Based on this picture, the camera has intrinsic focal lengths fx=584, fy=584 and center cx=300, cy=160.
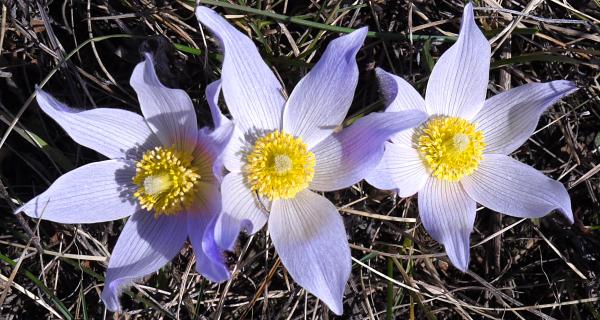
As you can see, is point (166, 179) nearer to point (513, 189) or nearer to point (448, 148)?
point (448, 148)

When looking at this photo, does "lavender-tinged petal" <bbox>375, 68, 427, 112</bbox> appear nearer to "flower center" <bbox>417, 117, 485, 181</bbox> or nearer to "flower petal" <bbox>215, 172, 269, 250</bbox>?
"flower center" <bbox>417, 117, 485, 181</bbox>

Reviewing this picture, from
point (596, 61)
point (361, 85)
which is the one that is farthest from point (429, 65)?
point (596, 61)

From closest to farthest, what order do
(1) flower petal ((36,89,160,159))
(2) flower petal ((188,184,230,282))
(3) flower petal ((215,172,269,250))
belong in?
1. (2) flower petal ((188,184,230,282))
2. (3) flower petal ((215,172,269,250))
3. (1) flower petal ((36,89,160,159))

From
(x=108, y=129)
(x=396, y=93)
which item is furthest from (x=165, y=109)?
(x=396, y=93)

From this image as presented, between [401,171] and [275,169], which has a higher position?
[275,169]

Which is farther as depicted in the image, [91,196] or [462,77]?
[462,77]

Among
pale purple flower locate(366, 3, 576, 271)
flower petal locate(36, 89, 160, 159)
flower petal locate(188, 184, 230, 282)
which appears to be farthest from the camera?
pale purple flower locate(366, 3, 576, 271)

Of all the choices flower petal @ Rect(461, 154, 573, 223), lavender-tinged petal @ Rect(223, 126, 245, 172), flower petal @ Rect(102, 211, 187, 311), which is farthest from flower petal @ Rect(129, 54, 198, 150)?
flower petal @ Rect(461, 154, 573, 223)

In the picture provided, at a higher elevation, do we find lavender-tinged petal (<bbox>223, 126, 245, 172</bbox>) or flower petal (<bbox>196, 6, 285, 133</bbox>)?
flower petal (<bbox>196, 6, 285, 133</bbox>)
